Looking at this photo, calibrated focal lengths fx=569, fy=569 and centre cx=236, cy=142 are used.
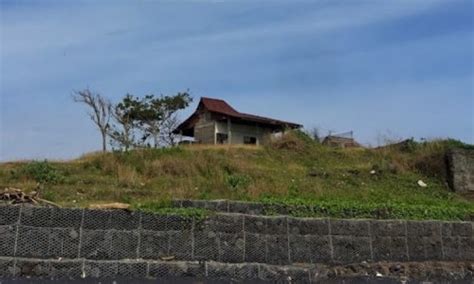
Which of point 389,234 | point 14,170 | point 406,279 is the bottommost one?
point 406,279

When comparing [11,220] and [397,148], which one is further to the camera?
[397,148]

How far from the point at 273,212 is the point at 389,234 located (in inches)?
95.7

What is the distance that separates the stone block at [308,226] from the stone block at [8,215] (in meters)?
4.48

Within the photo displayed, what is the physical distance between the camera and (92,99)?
35.1 m

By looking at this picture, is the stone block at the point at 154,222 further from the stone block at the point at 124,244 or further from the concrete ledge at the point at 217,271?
the concrete ledge at the point at 217,271

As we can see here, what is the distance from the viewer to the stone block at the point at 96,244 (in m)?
8.72

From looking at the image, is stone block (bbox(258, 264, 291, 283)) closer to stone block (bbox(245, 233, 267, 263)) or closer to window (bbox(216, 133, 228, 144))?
stone block (bbox(245, 233, 267, 263))

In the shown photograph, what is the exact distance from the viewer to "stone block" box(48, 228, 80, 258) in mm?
8648

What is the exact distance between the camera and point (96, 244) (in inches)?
347

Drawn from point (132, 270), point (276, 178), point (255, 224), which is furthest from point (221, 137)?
point (132, 270)

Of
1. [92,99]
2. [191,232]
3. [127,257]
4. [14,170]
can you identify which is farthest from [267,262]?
[92,99]

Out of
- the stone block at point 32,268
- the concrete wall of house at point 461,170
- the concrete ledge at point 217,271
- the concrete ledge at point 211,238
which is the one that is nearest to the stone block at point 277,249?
the concrete ledge at point 211,238

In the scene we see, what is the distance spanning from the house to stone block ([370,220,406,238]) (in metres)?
20.5

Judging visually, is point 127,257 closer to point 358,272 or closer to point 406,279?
point 358,272
